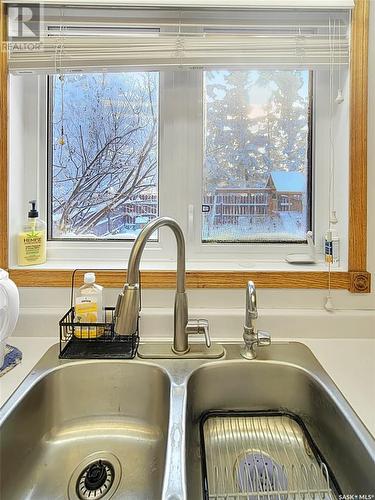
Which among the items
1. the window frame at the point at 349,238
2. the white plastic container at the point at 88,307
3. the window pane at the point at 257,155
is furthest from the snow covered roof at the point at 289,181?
the white plastic container at the point at 88,307

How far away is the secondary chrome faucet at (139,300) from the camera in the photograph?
0.74m

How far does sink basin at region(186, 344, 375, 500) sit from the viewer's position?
82 centimetres

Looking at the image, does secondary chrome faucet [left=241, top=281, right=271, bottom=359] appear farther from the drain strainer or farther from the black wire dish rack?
the drain strainer

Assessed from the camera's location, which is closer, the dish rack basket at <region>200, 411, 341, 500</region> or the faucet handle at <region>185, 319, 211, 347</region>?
the dish rack basket at <region>200, 411, 341, 500</region>

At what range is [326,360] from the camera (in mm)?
1029

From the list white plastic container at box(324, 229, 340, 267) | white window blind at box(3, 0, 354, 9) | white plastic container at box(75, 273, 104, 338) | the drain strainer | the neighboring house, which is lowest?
the drain strainer

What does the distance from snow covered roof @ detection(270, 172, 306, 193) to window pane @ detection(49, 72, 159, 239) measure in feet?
1.62

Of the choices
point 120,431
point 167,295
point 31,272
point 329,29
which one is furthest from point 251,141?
point 120,431

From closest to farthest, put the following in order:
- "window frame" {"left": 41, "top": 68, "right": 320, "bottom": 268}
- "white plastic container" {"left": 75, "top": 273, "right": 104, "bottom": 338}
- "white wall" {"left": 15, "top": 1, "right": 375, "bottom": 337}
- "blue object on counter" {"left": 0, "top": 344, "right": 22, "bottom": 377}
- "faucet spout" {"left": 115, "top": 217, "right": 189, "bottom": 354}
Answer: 1. "faucet spout" {"left": 115, "top": 217, "right": 189, "bottom": 354}
2. "blue object on counter" {"left": 0, "top": 344, "right": 22, "bottom": 377}
3. "white plastic container" {"left": 75, "top": 273, "right": 104, "bottom": 338}
4. "white wall" {"left": 15, "top": 1, "right": 375, "bottom": 337}
5. "window frame" {"left": 41, "top": 68, "right": 320, "bottom": 268}

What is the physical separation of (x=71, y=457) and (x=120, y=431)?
136mm

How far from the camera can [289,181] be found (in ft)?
4.64

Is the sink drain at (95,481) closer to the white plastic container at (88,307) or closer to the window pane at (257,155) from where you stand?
the white plastic container at (88,307)

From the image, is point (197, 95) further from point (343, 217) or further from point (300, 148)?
point (343, 217)

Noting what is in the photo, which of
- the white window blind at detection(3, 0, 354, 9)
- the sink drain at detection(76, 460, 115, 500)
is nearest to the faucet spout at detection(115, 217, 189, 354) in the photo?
the sink drain at detection(76, 460, 115, 500)
